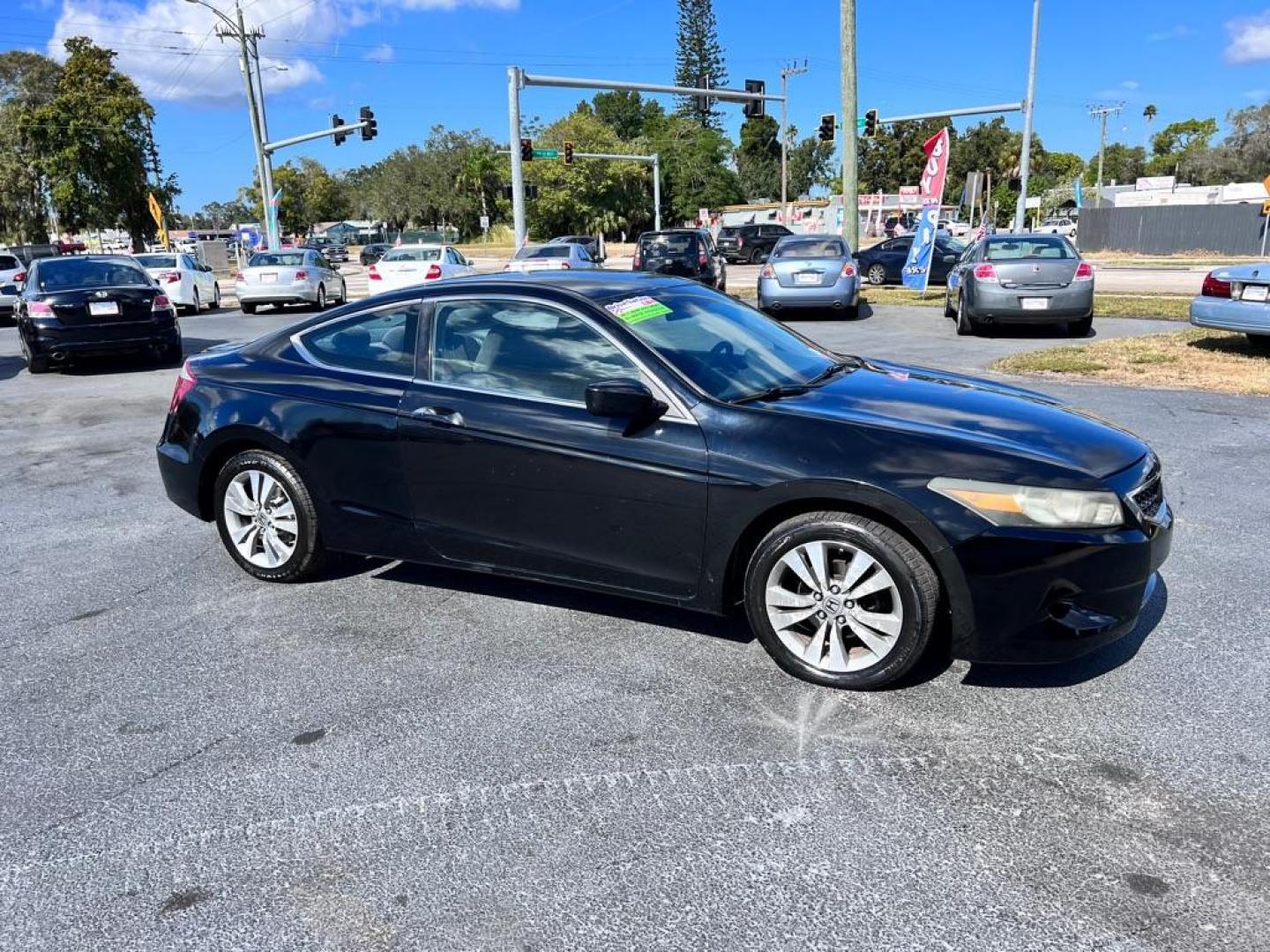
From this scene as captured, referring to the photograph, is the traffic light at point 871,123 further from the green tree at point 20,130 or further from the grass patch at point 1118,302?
the green tree at point 20,130

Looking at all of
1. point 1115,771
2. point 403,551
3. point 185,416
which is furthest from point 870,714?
point 185,416

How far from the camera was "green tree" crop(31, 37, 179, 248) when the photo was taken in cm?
5309

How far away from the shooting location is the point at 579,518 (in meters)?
3.96

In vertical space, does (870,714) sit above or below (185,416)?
below

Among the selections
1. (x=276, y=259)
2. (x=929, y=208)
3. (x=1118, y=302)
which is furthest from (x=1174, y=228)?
(x=276, y=259)

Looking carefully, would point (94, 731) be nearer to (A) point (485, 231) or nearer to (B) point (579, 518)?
(B) point (579, 518)

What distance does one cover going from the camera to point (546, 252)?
73.6ft

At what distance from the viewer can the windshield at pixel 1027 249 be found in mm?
13781

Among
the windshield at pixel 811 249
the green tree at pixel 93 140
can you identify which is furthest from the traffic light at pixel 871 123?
the green tree at pixel 93 140

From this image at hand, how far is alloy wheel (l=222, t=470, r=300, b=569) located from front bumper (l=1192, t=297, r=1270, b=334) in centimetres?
1023

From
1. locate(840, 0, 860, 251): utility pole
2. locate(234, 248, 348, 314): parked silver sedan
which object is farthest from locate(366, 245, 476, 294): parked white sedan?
locate(840, 0, 860, 251): utility pole

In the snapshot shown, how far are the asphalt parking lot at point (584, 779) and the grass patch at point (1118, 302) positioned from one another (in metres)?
12.6

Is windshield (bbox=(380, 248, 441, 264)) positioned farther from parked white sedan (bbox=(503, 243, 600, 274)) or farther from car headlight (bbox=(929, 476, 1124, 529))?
car headlight (bbox=(929, 476, 1124, 529))

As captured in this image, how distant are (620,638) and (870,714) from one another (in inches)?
45.6
